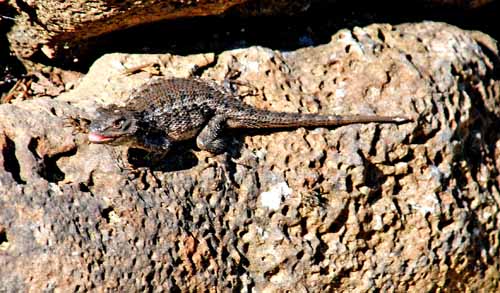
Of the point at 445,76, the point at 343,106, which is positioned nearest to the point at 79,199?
the point at 343,106

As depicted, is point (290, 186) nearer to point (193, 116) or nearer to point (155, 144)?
point (193, 116)

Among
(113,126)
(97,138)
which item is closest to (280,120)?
(113,126)

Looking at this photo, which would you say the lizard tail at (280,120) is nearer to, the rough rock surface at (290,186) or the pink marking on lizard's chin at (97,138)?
the rough rock surface at (290,186)

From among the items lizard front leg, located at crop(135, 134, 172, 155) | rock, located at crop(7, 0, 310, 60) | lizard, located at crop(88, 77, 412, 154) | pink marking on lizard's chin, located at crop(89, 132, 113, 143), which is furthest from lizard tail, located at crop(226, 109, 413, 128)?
pink marking on lizard's chin, located at crop(89, 132, 113, 143)

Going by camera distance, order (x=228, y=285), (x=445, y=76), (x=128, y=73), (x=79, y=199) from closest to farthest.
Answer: (x=79, y=199) → (x=228, y=285) → (x=128, y=73) → (x=445, y=76)

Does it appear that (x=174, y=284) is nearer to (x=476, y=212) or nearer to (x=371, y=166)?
(x=371, y=166)

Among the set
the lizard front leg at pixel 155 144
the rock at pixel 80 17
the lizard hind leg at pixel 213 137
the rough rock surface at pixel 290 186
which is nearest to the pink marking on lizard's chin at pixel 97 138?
the rough rock surface at pixel 290 186

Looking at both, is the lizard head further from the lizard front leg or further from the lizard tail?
the lizard tail
